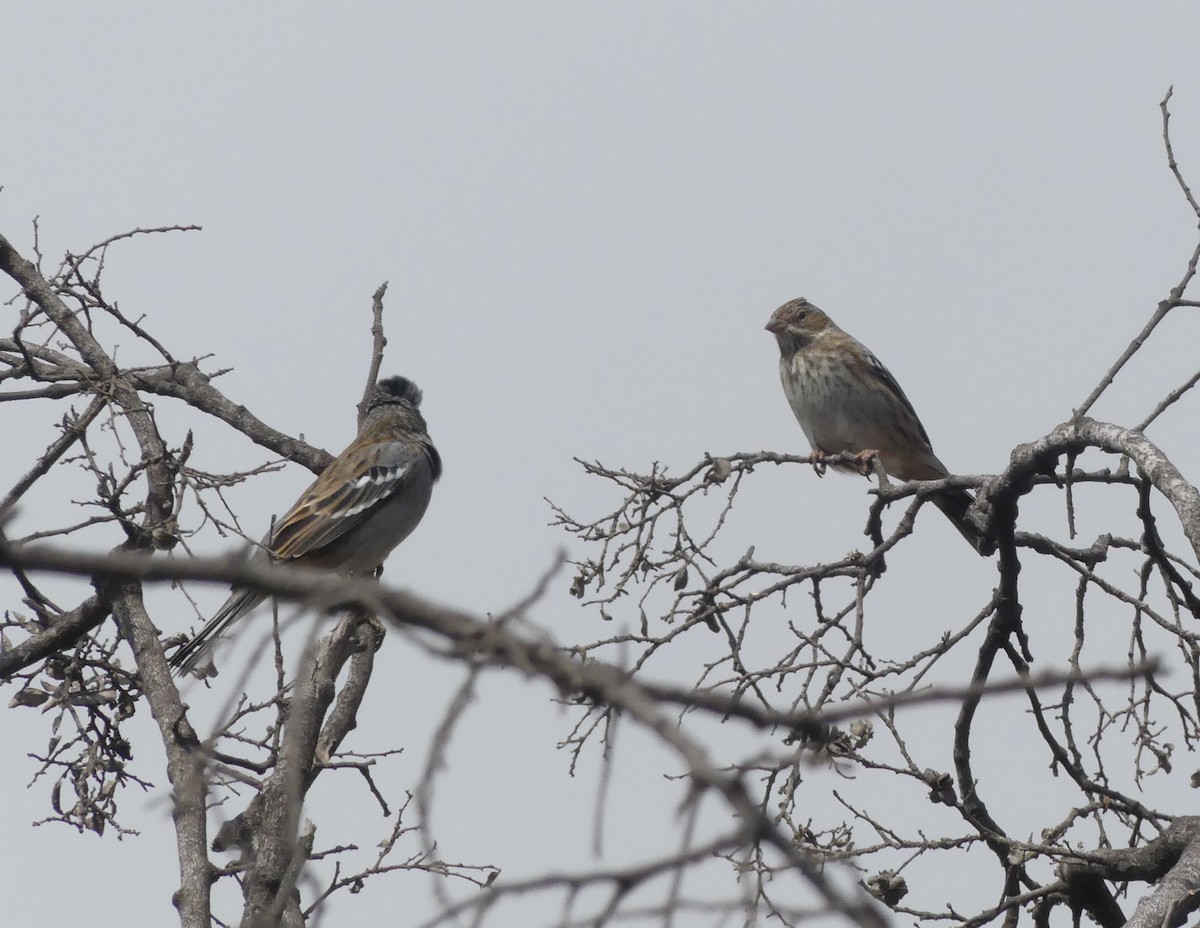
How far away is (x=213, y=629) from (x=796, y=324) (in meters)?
4.83

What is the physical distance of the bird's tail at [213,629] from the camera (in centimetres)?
594

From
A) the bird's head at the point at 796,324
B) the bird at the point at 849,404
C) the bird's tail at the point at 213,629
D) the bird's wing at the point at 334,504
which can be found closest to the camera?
the bird's tail at the point at 213,629

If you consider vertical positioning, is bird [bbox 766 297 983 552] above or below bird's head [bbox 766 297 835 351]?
below

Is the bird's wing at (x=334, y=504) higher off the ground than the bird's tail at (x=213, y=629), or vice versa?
the bird's wing at (x=334, y=504)

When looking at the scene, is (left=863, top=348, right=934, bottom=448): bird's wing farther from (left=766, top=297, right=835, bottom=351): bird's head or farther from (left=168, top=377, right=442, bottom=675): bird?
(left=168, top=377, right=442, bottom=675): bird

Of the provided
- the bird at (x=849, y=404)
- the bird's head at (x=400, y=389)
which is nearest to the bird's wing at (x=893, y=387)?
the bird at (x=849, y=404)

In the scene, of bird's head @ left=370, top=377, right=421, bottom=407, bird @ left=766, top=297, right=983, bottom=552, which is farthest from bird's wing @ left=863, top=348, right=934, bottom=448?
bird's head @ left=370, top=377, right=421, bottom=407

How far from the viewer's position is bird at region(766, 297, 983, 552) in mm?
8883

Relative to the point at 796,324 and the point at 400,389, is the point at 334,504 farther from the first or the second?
the point at 796,324

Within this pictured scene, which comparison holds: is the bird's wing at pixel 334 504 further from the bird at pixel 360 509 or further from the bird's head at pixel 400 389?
the bird's head at pixel 400 389

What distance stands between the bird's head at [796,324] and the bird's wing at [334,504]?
3.03m

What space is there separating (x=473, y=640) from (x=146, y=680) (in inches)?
152

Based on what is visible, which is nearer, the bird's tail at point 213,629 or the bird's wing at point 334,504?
the bird's tail at point 213,629

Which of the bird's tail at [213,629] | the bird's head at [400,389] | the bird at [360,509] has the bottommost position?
the bird's tail at [213,629]
